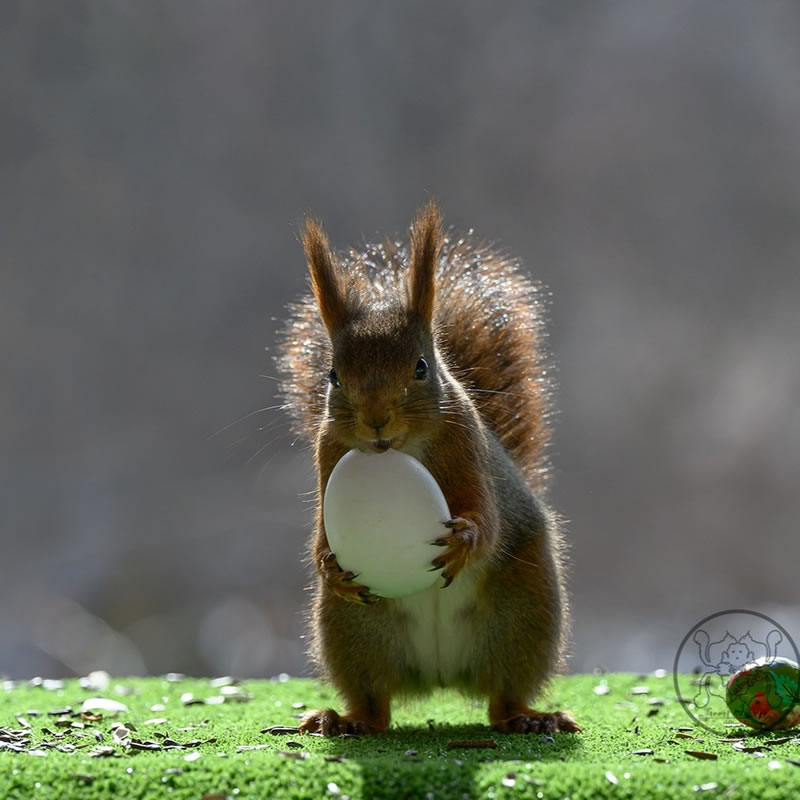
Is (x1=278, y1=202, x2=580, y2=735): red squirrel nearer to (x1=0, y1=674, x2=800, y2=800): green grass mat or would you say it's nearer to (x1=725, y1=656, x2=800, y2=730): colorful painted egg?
(x1=0, y1=674, x2=800, y2=800): green grass mat

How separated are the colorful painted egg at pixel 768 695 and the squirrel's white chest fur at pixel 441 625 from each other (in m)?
0.49

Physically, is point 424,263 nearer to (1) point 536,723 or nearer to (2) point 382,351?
(2) point 382,351

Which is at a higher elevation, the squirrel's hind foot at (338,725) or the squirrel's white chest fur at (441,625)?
the squirrel's white chest fur at (441,625)

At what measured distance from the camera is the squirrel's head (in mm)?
1864

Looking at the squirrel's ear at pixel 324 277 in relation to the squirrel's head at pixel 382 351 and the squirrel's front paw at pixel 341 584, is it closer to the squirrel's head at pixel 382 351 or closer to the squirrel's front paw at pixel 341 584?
the squirrel's head at pixel 382 351

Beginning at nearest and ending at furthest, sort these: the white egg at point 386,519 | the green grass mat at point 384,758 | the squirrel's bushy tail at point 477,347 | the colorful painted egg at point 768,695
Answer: the green grass mat at point 384,758 → the white egg at point 386,519 → the colorful painted egg at point 768,695 → the squirrel's bushy tail at point 477,347

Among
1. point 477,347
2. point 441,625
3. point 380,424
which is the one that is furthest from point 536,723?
point 477,347

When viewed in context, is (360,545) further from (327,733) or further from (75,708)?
(75,708)

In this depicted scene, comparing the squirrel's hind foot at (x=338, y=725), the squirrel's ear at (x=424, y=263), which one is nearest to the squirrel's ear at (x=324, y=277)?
the squirrel's ear at (x=424, y=263)

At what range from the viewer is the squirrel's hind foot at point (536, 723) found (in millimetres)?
2051

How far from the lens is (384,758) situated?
168cm

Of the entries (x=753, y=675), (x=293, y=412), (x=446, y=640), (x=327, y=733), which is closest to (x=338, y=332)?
(x=293, y=412)

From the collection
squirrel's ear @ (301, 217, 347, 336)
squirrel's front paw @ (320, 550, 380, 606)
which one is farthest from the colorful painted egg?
squirrel's ear @ (301, 217, 347, 336)

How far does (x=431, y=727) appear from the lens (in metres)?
2.23
